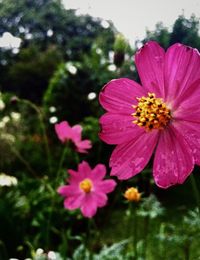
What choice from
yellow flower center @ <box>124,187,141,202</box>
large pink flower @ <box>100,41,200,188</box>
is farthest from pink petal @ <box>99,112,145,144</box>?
yellow flower center @ <box>124,187,141,202</box>

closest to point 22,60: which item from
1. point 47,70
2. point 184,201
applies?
point 47,70

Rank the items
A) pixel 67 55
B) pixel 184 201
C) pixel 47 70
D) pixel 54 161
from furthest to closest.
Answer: pixel 67 55 < pixel 47 70 < pixel 54 161 < pixel 184 201

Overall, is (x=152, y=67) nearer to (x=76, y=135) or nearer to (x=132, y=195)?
(x=132, y=195)

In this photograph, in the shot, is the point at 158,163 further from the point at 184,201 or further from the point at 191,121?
the point at 184,201

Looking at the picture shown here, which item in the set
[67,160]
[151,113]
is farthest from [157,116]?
[67,160]

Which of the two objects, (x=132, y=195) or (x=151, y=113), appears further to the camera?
(x=132, y=195)

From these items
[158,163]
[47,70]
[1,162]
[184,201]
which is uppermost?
[47,70]

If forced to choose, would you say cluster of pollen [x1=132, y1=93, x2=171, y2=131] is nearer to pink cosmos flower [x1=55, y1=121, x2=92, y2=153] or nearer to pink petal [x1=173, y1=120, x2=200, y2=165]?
pink petal [x1=173, y1=120, x2=200, y2=165]
